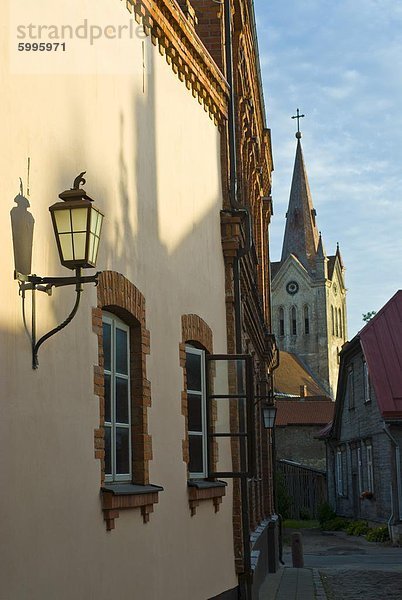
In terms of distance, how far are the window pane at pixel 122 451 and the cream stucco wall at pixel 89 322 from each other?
37 cm

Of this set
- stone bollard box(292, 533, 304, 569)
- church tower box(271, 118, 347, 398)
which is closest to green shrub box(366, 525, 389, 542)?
stone bollard box(292, 533, 304, 569)

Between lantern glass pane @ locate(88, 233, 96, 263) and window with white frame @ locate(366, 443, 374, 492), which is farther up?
lantern glass pane @ locate(88, 233, 96, 263)

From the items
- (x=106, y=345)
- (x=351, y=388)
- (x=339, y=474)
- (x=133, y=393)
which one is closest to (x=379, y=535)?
(x=351, y=388)

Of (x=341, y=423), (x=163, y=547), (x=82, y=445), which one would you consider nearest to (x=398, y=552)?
(x=341, y=423)

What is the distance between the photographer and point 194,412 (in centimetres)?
1002

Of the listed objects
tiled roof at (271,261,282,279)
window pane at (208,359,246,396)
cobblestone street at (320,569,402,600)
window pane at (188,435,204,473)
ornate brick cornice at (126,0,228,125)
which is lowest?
cobblestone street at (320,569,402,600)

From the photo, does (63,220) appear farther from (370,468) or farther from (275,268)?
(275,268)

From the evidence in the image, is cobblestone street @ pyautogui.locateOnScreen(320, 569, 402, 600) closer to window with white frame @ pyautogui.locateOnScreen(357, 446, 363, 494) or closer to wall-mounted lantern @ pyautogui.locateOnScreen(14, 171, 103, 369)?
wall-mounted lantern @ pyautogui.locateOnScreen(14, 171, 103, 369)

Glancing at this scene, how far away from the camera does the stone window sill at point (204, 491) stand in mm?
9398

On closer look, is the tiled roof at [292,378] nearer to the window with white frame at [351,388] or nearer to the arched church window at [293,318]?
the arched church window at [293,318]

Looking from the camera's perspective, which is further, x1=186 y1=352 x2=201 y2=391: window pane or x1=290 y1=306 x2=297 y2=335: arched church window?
x1=290 y1=306 x2=297 y2=335: arched church window

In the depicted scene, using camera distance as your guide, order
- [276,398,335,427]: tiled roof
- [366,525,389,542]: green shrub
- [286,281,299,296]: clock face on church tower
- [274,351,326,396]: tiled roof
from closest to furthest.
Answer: [366,525,389,542]: green shrub, [276,398,335,427]: tiled roof, [274,351,326,396]: tiled roof, [286,281,299,296]: clock face on church tower

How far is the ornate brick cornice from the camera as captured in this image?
8.72m

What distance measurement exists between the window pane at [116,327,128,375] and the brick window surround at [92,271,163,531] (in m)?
0.10
